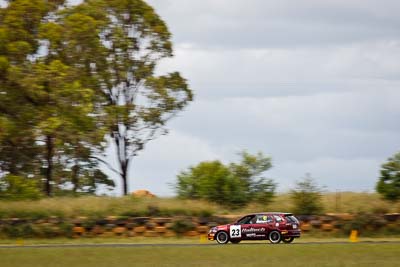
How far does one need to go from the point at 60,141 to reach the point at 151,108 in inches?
264

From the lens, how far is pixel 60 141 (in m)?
53.6

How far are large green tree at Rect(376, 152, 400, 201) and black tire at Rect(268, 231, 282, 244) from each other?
1174 cm

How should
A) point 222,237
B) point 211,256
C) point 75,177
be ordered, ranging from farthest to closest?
point 75,177
point 222,237
point 211,256

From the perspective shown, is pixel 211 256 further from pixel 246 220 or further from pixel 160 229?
pixel 160 229

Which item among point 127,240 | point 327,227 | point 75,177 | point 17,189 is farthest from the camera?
point 75,177

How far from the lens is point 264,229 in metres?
35.8

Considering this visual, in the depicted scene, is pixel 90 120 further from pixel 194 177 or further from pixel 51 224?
pixel 51 224

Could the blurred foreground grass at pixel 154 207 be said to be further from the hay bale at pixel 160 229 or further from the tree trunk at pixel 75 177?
the tree trunk at pixel 75 177

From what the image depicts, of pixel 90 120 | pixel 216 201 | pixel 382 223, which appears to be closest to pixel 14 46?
pixel 90 120

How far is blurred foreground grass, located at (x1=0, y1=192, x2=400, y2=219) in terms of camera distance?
4450 cm

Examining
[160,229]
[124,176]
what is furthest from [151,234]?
[124,176]

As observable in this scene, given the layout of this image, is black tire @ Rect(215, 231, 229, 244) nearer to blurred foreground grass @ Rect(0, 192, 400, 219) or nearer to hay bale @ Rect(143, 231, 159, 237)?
hay bale @ Rect(143, 231, 159, 237)

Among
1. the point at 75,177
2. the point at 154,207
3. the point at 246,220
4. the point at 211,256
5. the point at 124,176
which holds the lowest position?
the point at 211,256

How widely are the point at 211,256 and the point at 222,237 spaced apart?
26.1ft
